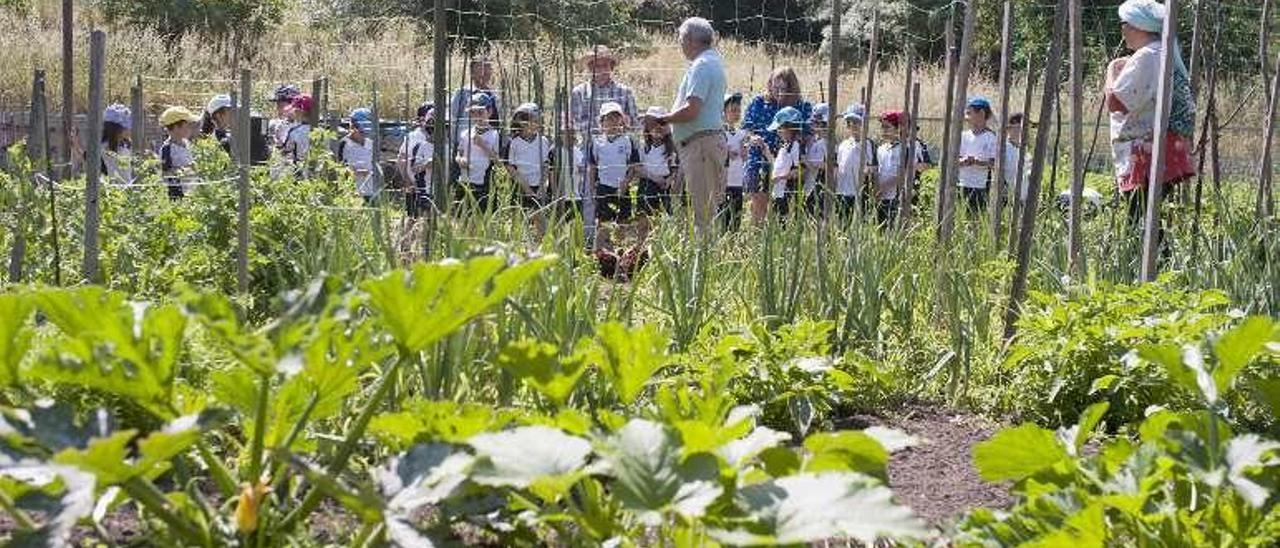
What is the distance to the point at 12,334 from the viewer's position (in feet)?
6.48

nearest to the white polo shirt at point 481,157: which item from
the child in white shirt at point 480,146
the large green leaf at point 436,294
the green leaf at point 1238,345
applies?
the child in white shirt at point 480,146

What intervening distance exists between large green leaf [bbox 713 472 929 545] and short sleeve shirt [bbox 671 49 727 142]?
5777mm

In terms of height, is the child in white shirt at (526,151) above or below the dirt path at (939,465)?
above

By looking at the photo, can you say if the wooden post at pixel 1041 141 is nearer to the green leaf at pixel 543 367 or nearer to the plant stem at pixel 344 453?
the green leaf at pixel 543 367

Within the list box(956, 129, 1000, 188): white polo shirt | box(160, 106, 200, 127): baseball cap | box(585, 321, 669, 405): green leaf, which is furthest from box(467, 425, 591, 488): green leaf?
box(160, 106, 200, 127): baseball cap

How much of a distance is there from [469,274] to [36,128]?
521 centimetres

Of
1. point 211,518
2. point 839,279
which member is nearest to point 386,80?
point 839,279

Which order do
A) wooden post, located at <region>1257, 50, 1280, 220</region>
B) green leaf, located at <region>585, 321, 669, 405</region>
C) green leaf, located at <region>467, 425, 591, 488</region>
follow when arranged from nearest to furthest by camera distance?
1. green leaf, located at <region>467, 425, 591, 488</region>
2. green leaf, located at <region>585, 321, 669, 405</region>
3. wooden post, located at <region>1257, 50, 1280, 220</region>

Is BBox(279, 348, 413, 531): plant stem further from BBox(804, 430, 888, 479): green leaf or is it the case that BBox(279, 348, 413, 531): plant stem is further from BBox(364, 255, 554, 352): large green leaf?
BBox(804, 430, 888, 479): green leaf

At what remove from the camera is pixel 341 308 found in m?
1.98

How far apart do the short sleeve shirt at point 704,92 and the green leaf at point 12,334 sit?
572 centimetres

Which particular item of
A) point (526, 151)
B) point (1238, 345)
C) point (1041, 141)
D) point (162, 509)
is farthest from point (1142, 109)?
point (162, 509)

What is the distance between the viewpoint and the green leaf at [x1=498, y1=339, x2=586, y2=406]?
7.09 ft

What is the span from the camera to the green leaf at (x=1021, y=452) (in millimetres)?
2391
